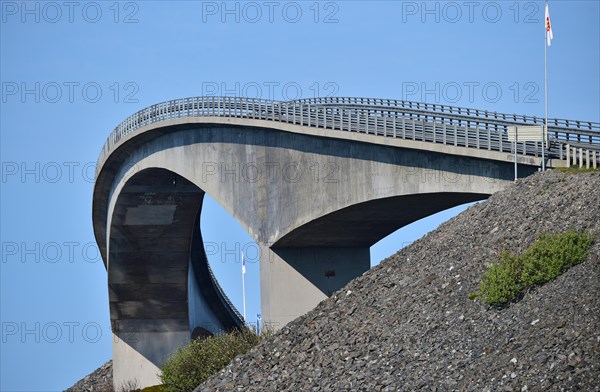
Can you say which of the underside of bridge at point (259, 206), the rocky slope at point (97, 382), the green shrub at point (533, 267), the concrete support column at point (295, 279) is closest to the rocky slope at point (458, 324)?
the green shrub at point (533, 267)

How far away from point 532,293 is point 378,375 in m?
5.53

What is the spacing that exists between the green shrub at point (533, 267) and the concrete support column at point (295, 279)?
20.9 meters

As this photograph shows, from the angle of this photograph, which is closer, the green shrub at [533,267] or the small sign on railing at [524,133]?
the green shrub at [533,267]

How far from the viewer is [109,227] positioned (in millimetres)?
81438

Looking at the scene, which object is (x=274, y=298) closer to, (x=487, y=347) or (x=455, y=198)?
(x=455, y=198)

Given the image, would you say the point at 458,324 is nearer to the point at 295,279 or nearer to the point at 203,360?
the point at 203,360

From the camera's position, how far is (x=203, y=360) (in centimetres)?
5325

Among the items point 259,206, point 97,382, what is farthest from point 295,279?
point 97,382

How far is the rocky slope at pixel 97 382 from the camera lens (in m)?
88.6

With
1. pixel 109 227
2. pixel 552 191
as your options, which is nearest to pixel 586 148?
pixel 552 191

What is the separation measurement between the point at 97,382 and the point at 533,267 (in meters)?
58.7

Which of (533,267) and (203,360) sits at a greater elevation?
(533,267)

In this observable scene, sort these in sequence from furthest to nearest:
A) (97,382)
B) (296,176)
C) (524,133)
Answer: (97,382) < (296,176) < (524,133)

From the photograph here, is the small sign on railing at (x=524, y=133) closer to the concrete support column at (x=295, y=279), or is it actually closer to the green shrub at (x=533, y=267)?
the green shrub at (x=533, y=267)
